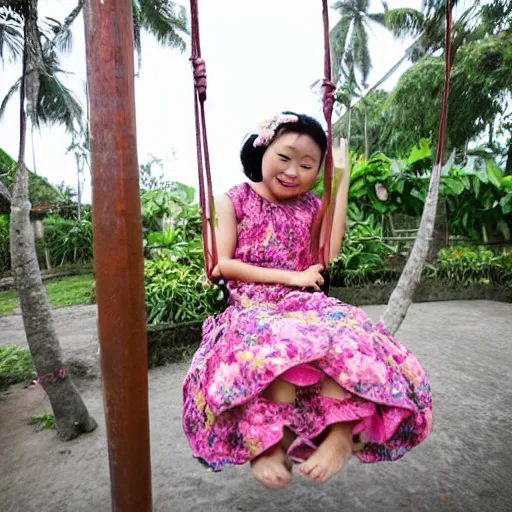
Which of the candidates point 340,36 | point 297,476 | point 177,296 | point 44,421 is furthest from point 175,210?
point 340,36

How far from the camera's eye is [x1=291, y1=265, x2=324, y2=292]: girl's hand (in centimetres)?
146

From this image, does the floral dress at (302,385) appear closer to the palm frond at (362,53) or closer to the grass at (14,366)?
the grass at (14,366)

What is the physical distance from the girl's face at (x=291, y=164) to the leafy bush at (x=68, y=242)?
410 inches

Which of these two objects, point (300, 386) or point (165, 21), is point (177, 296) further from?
point (165, 21)

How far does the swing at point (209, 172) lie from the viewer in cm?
133

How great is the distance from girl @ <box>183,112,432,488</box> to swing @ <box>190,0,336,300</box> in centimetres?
6

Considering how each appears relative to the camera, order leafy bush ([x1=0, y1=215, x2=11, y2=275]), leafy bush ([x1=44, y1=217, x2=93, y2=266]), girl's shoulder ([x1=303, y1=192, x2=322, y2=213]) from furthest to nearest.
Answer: leafy bush ([x1=44, y1=217, x2=93, y2=266]) → leafy bush ([x1=0, y1=215, x2=11, y2=275]) → girl's shoulder ([x1=303, y1=192, x2=322, y2=213])

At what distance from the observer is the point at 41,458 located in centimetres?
255

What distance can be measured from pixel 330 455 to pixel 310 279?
21.0 inches

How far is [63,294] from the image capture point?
8.37m

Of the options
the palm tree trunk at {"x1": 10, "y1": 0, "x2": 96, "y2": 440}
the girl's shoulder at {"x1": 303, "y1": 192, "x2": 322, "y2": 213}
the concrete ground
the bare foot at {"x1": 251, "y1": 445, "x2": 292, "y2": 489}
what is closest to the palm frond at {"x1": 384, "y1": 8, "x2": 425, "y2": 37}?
the concrete ground

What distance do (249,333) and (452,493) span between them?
150cm

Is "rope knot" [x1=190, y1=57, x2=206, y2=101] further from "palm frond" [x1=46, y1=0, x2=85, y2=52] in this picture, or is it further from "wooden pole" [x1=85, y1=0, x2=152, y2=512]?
"palm frond" [x1=46, y1=0, x2=85, y2=52]

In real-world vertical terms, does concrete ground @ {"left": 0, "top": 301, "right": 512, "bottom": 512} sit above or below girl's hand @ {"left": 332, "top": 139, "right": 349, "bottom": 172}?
below
